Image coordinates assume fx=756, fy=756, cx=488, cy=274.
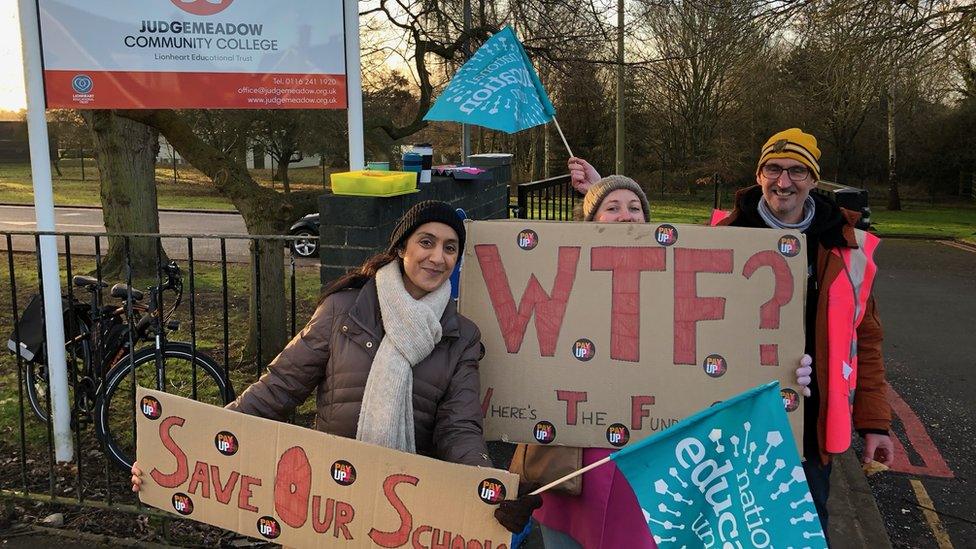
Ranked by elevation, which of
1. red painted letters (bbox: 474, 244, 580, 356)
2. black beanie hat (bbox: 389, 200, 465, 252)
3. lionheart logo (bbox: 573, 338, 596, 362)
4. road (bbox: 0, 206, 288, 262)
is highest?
black beanie hat (bbox: 389, 200, 465, 252)

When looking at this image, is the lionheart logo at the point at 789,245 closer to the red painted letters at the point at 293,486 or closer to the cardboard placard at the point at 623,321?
the cardboard placard at the point at 623,321

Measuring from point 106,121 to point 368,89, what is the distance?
13693mm

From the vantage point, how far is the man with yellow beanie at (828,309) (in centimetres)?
246

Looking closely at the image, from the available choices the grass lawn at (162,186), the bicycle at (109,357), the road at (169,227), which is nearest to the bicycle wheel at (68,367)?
the bicycle at (109,357)

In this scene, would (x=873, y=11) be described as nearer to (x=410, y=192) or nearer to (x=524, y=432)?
(x=410, y=192)

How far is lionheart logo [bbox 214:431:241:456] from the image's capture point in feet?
7.35

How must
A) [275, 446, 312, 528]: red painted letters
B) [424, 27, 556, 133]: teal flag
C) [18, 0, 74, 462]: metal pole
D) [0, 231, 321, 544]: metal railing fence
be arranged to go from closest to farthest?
[275, 446, 312, 528]: red painted letters < [424, 27, 556, 133]: teal flag < [0, 231, 321, 544]: metal railing fence < [18, 0, 74, 462]: metal pole

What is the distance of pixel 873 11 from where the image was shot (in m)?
12.5

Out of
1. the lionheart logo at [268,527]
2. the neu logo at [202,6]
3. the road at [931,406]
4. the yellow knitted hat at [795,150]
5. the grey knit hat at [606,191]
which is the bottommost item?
the road at [931,406]

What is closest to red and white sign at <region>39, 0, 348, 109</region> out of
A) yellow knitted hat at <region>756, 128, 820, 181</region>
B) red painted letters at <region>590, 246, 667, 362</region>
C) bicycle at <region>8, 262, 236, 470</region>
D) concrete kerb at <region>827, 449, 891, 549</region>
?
bicycle at <region>8, 262, 236, 470</region>

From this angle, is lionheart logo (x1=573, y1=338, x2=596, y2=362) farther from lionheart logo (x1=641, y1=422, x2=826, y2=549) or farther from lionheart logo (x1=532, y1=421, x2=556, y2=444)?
lionheart logo (x1=641, y1=422, x2=826, y2=549)

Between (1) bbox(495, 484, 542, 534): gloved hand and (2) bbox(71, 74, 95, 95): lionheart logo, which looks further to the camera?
(2) bbox(71, 74, 95, 95): lionheart logo

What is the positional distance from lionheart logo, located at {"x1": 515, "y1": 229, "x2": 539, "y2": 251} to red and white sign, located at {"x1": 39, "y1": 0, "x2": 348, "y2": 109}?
227cm

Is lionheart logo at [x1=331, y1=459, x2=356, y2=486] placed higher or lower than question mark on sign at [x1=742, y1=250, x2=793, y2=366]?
lower
